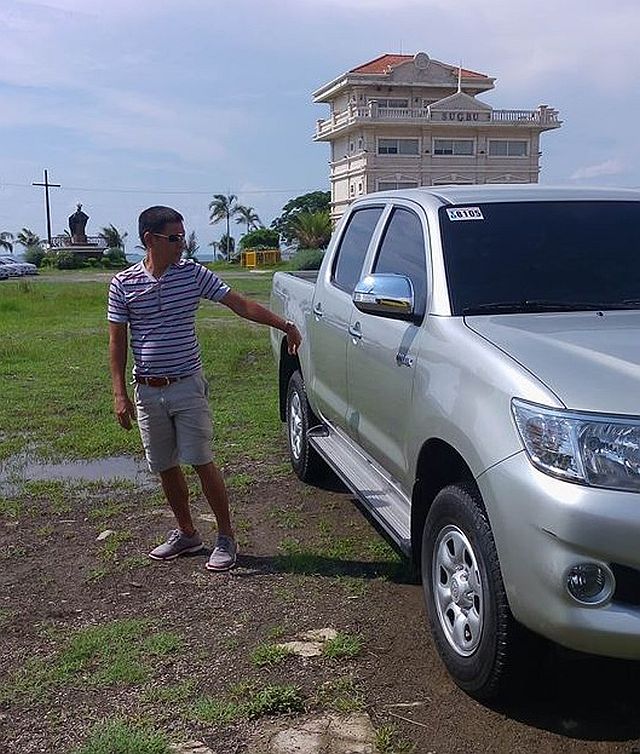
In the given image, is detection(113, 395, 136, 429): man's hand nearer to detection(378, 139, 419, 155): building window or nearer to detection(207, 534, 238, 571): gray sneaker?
detection(207, 534, 238, 571): gray sneaker

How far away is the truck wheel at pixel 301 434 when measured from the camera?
6.52 meters

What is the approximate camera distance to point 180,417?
511 cm

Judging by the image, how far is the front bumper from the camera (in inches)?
115

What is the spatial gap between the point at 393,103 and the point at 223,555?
72.8 metres

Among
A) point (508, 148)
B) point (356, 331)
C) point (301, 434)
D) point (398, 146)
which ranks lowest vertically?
point (301, 434)

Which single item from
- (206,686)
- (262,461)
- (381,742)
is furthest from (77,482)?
(381,742)

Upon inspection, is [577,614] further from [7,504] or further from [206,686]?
[7,504]

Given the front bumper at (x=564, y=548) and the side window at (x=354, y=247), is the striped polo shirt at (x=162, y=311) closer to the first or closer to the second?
the side window at (x=354, y=247)

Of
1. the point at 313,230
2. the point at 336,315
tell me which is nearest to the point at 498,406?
the point at 336,315

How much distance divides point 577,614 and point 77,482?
4.67 m

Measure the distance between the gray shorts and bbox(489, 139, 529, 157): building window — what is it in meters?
69.4

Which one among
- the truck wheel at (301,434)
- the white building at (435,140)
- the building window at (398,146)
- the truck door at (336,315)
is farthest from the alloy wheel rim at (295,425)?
the building window at (398,146)

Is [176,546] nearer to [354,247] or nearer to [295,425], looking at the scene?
[295,425]

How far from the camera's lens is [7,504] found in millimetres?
6406
